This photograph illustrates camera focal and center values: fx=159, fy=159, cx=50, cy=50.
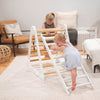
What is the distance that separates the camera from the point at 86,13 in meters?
5.03

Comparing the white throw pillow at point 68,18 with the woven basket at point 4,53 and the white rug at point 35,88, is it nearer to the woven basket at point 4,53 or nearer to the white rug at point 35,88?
the woven basket at point 4,53

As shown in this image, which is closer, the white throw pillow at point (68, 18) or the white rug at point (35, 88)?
the white rug at point (35, 88)

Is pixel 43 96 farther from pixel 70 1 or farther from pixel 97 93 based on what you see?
pixel 70 1

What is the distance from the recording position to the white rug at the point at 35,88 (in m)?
2.22

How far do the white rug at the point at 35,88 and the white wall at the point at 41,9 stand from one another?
2346 mm

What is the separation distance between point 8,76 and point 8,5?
2.81 m

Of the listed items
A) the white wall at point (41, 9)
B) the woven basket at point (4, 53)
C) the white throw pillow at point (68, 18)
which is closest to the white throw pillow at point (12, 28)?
the white wall at point (41, 9)

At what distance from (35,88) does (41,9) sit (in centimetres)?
317

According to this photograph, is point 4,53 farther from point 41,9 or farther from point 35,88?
point 41,9

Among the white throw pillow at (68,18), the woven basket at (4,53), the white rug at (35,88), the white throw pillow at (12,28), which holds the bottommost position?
the white rug at (35,88)

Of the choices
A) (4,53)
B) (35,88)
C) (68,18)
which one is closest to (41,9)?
(68,18)

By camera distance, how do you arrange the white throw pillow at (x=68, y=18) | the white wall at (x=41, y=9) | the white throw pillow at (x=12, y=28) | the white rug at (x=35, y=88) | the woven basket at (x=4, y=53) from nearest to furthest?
the white rug at (x=35, y=88), the woven basket at (x=4, y=53), the white throw pillow at (x=12, y=28), the white throw pillow at (x=68, y=18), the white wall at (x=41, y=9)

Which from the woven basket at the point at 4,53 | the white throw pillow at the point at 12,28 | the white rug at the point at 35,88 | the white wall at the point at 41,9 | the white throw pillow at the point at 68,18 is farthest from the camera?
the white wall at the point at 41,9

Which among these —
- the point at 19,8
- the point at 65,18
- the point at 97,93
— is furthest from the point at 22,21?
the point at 97,93
